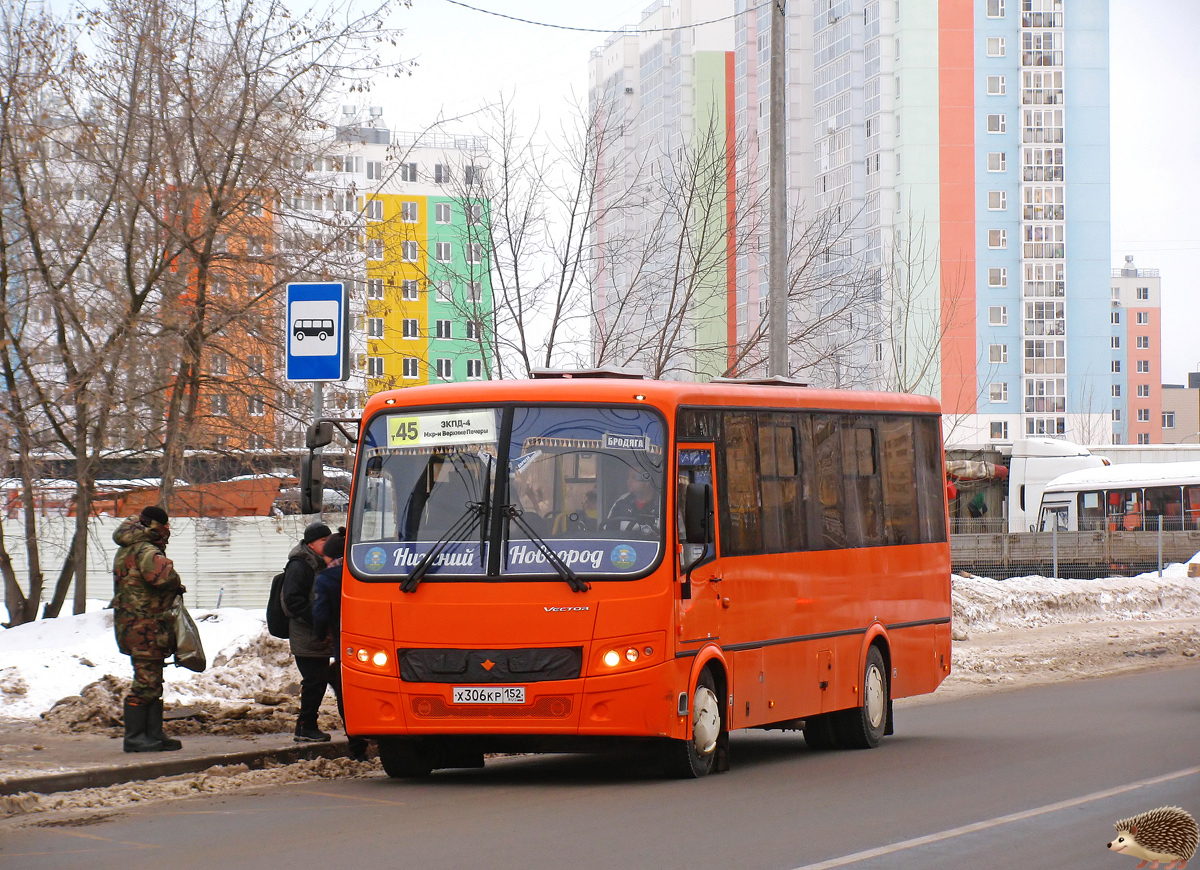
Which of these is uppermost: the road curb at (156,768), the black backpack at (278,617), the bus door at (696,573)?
the bus door at (696,573)

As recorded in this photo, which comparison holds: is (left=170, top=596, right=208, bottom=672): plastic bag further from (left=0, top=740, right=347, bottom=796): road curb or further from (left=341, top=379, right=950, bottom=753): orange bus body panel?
(left=341, top=379, right=950, bottom=753): orange bus body panel

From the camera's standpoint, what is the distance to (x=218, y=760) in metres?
11.6

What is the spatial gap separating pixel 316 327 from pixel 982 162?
88.2m

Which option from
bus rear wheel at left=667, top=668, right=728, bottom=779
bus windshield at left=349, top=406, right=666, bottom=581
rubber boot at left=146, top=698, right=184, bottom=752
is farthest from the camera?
rubber boot at left=146, top=698, right=184, bottom=752

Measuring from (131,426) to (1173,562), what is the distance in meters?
31.6


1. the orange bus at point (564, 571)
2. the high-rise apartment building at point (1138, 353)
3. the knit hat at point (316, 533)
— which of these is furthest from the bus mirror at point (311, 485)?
the high-rise apartment building at point (1138, 353)

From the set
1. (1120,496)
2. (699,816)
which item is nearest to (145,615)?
(699,816)

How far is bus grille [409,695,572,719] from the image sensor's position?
34.2 ft

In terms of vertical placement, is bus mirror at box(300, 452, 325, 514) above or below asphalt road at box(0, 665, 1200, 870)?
above

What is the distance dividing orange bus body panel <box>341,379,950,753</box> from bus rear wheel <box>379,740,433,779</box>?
415 millimetres

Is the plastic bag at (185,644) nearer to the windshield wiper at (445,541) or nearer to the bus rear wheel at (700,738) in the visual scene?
the windshield wiper at (445,541)

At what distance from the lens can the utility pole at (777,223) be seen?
752 inches

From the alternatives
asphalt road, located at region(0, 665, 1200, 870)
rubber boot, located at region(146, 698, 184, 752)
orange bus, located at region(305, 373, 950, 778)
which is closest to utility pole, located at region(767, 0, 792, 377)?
asphalt road, located at region(0, 665, 1200, 870)

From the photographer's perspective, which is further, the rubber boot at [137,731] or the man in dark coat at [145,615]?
the man in dark coat at [145,615]
